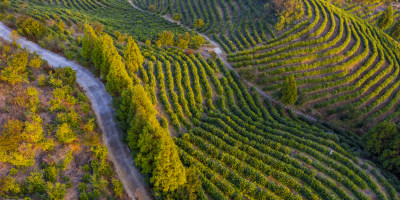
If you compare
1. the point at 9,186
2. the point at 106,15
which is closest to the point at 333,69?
the point at 9,186

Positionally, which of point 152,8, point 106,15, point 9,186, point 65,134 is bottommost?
point 9,186

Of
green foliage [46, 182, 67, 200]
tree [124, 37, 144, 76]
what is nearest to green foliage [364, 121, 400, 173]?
tree [124, 37, 144, 76]

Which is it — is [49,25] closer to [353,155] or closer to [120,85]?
[120,85]

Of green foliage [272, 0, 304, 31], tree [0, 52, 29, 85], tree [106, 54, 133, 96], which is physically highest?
green foliage [272, 0, 304, 31]

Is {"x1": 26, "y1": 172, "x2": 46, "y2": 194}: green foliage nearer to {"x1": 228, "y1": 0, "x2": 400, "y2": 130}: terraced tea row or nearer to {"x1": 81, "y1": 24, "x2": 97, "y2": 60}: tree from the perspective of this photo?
{"x1": 81, "y1": 24, "x2": 97, "y2": 60}: tree

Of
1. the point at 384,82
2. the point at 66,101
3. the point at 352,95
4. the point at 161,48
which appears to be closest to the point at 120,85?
the point at 66,101

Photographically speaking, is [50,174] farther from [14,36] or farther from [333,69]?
[333,69]

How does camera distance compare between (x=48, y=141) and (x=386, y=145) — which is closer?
(x=48, y=141)
